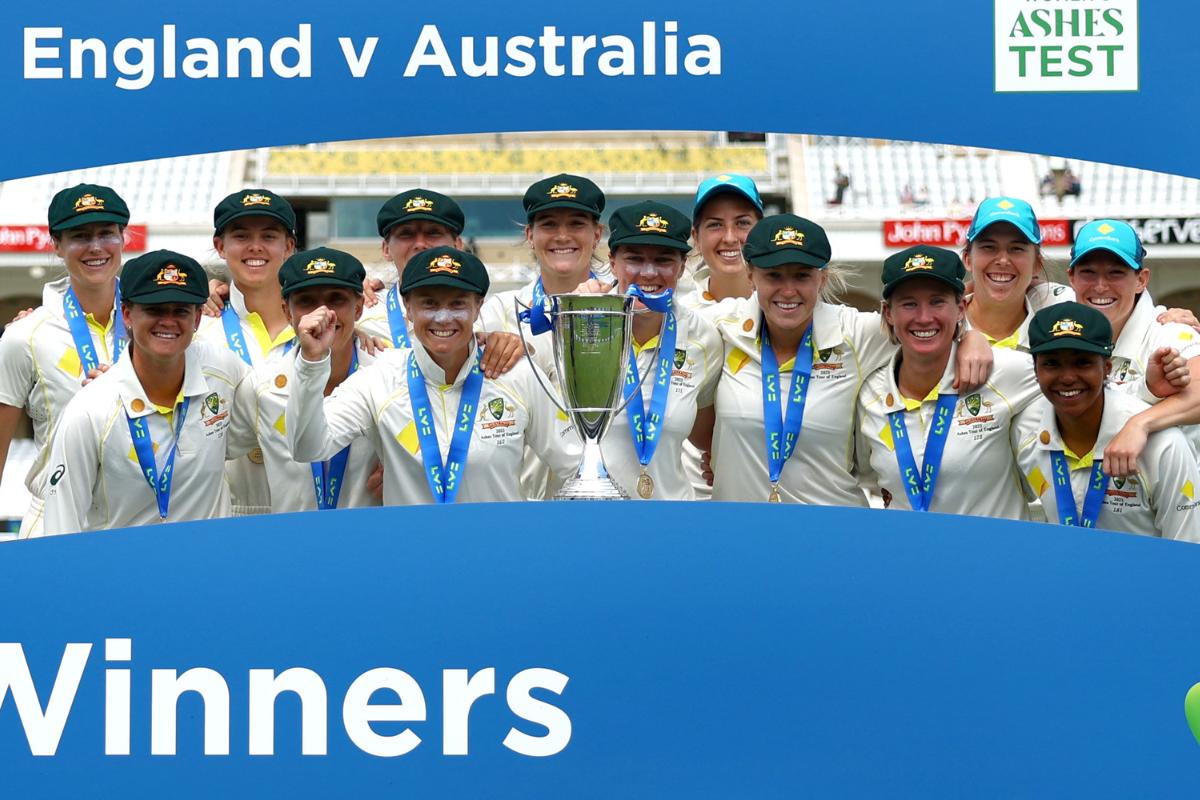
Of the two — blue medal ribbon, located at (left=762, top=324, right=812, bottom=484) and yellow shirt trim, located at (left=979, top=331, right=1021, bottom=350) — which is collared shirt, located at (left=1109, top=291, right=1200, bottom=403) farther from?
blue medal ribbon, located at (left=762, top=324, right=812, bottom=484)

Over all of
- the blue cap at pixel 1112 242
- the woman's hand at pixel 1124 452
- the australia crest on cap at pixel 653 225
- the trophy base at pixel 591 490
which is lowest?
the trophy base at pixel 591 490

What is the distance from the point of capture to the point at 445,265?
3230 mm

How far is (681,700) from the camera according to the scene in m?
2.50

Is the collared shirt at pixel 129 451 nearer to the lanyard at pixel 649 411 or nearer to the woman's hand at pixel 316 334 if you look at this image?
the woman's hand at pixel 316 334

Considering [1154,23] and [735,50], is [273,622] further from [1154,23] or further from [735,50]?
[1154,23]

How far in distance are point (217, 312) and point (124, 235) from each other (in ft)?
1.03

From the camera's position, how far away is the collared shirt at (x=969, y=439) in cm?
338

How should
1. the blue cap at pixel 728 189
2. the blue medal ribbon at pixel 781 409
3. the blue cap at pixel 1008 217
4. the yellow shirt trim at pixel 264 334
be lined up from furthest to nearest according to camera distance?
the blue cap at pixel 728 189, the yellow shirt trim at pixel 264 334, the blue cap at pixel 1008 217, the blue medal ribbon at pixel 781 409

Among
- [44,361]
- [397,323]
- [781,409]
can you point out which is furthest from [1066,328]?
[44,361]

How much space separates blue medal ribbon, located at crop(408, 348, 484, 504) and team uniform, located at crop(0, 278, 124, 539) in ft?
3.08

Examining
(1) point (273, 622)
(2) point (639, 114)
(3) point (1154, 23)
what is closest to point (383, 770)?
(1) point (273, 622)

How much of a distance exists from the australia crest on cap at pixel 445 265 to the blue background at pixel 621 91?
0.92 feet

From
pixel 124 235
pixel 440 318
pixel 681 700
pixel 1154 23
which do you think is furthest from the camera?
pixel 124 235

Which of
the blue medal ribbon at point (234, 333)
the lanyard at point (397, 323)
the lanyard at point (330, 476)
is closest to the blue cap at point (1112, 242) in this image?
the lanyard at point (397, 323)
